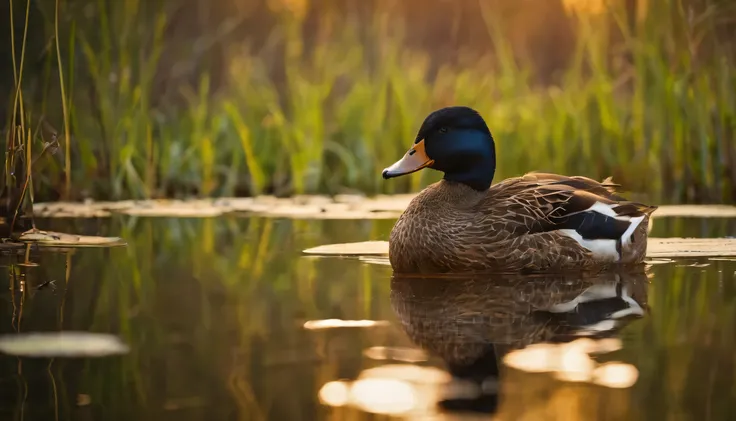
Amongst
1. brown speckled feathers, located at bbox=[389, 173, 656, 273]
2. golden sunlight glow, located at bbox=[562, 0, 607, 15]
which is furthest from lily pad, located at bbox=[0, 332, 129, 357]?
golden sunlight glow, located at bbox=[562, 0, 607, 15]

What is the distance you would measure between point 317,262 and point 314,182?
381 centimetres

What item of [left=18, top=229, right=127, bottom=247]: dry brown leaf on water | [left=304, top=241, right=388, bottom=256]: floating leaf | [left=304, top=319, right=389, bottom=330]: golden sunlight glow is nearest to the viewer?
[left=304, top=319, right=389, bottom=330]: golden sunlight glow

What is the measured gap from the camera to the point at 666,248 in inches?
291

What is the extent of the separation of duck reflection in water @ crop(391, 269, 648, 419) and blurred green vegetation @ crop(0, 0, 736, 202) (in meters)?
2.79

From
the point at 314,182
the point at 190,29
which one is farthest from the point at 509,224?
the point at 190,29

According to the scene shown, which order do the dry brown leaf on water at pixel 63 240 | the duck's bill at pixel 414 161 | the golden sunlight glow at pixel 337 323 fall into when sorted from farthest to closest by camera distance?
1. the dry brown leaf on water at pixel 63 240
2. the duck's bill at pixel 414 161
3. the golden sunlight glow at pixel 337 323

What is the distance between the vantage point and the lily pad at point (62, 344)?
449 centimetres

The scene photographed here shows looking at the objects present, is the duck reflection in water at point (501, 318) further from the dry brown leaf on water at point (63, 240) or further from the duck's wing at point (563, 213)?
the dry brown leaf on water at point (63, 240)

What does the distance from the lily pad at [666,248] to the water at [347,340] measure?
180 millimetres

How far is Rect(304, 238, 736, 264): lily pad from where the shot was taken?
7137mm

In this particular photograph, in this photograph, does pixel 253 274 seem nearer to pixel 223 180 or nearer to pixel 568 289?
pixel 568 289

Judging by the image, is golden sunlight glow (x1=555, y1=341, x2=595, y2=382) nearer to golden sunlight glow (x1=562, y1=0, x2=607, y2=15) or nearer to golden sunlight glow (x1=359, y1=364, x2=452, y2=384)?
golden sunlight glow (x1=359, y1=364, x2=452, y2=384)

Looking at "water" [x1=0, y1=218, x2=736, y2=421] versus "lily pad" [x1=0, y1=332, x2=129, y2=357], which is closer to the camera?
"water" [x1=0, y1=218, x2=736, y2=421]

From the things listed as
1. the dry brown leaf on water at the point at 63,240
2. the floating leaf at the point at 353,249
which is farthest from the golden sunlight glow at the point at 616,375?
the dry brown leaf on water at the point at 63,240
